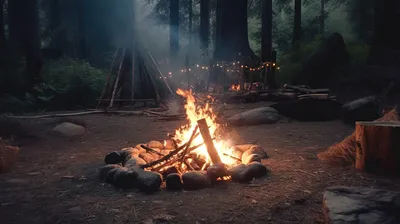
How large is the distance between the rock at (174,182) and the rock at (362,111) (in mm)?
6476

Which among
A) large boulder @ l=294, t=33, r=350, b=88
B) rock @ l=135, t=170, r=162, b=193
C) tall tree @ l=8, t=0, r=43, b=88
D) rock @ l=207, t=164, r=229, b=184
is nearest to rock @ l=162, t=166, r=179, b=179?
rock @ l=135, t=170, r=162, b=193

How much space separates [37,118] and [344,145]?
9.12m

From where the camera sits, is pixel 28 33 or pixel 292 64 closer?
pixel 28 33

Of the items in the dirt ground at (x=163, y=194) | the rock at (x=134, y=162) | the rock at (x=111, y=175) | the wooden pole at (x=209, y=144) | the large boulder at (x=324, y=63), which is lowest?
the dirt ground at (x=163, y=194)

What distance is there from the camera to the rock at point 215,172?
209 inches

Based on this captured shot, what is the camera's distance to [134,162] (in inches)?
231

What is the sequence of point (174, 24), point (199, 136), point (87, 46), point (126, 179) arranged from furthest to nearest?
point (174, 24)
point (87, 46)
point (199, 136)
point (126, 179)

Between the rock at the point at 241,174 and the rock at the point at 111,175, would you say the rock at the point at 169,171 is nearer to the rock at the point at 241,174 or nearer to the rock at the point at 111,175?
the rock at the point at 111,175

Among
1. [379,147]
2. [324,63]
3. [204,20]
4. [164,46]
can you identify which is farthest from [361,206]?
[164,46]

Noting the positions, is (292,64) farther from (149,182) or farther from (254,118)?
(149,182)

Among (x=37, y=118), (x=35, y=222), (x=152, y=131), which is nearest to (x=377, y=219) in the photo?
(x=35, y=222)

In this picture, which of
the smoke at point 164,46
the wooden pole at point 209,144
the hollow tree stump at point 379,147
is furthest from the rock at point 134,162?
the smoke at point 164,46

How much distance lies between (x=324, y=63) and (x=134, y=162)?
46.0ft

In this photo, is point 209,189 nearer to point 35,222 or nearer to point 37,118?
point 35,222
